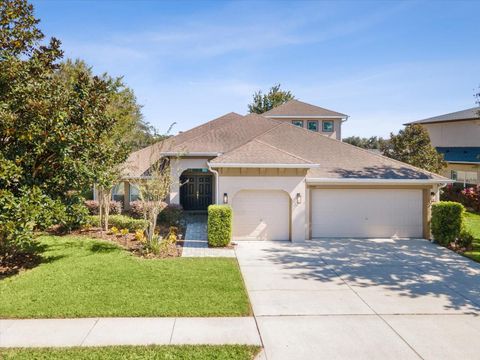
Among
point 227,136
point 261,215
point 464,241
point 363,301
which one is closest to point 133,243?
point 261,215

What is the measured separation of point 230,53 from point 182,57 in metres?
2.63

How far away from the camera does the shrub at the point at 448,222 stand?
15.3 m

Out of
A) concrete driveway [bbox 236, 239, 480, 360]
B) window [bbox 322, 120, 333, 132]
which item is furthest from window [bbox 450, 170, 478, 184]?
concrete driveway [bbox 236, 239, 480, 360]

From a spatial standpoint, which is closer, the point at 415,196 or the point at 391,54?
the point at 415,196

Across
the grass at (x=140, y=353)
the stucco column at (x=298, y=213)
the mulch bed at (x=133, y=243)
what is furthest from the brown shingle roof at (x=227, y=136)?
the grass at (x=140, y=353)

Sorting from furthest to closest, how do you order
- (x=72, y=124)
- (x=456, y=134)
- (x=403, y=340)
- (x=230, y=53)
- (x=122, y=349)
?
(x=456, y=134)
(x=230, y=53)
(x=72, y=124)
(x=403, y=340)
(x=122, y=349)

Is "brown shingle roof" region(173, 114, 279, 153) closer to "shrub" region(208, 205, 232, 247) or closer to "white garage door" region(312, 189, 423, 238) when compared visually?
"shrub" region(208, 205, 232, 247)

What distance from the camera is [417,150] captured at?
24344mm

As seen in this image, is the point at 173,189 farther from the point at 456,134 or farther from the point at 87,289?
the point at 456,134

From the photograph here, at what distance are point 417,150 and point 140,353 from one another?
76.3 feet

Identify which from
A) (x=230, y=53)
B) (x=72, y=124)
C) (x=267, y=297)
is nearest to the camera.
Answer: (x=267, y=297)

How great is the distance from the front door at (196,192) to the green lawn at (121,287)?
1082cm

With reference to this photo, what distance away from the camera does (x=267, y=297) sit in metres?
9.18

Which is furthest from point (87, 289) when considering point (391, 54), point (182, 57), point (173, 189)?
point (391, 54)
